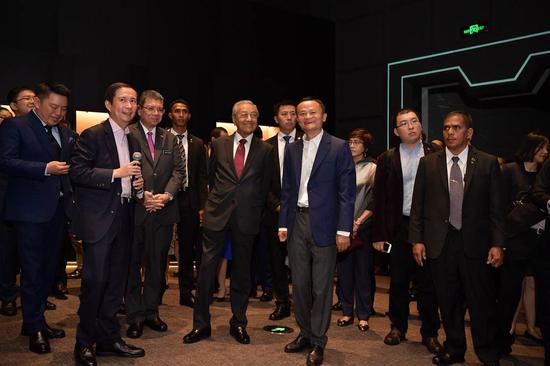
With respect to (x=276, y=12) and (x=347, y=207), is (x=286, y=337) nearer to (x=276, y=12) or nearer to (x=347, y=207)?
(x=347, y=207)

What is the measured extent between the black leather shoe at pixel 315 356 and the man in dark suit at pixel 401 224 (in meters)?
0.74

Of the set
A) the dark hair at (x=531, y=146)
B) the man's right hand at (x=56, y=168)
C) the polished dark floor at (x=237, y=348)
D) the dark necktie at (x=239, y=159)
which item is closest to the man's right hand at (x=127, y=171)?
the man's right hand at (x=56, y=168)

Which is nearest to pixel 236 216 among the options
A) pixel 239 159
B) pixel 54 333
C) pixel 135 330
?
pixel 239 159

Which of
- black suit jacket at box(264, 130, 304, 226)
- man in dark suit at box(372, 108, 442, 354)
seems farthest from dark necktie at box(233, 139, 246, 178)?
man in dark suit at box(372, 108, 442, 354)

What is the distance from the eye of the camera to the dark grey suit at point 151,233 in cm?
394

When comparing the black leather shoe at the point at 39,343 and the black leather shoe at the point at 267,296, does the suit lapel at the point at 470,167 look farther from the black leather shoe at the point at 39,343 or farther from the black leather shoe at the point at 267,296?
the black leather shoe at the point at 39,343

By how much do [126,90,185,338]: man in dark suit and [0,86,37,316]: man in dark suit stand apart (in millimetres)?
1315

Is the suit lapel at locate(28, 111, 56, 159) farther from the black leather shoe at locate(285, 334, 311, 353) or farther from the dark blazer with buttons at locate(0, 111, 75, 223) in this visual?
the black leather shoe at locate(285, 334, 311, 353)

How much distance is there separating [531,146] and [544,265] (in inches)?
47.2

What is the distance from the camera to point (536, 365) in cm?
346

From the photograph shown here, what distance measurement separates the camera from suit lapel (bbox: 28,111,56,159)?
3.55m

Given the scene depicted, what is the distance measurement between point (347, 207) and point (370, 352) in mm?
1131

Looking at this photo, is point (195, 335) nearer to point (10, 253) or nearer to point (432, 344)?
point (432, 344)

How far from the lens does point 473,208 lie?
3.28 metres
